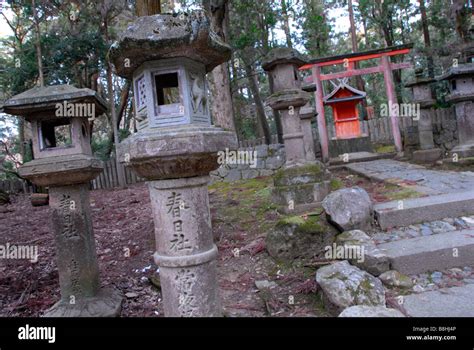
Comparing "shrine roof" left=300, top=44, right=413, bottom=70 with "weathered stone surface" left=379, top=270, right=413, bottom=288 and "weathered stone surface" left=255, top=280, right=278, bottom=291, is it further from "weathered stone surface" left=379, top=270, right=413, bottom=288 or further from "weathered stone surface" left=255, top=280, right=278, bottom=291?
"weathered stone surface" left=379, top=270, right=413, bottom=288

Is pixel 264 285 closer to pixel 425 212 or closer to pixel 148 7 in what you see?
pixel 425 212

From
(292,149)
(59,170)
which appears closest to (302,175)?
(292,149)

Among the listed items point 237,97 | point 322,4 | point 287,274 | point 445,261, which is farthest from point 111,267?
point 322,4

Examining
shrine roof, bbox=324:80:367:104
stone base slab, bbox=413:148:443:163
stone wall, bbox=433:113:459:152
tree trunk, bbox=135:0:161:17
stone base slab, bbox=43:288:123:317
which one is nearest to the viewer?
stone base slab, bbox=43:288:123:317

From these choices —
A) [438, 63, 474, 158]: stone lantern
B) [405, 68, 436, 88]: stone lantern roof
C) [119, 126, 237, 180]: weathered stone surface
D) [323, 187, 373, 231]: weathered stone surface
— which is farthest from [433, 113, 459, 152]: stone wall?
[119, 126, 237, 180]: weathered stone surface

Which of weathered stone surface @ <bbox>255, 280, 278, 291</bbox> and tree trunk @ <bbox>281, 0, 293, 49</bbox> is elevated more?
tree trunk @ <bbox>281, 0, 293, 49</bbox>

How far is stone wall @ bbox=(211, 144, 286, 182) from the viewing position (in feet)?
33.6

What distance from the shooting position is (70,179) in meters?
3.75

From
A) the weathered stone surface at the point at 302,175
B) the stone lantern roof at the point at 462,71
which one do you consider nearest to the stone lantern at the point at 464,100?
the stone lantern roof at the point at 462,71

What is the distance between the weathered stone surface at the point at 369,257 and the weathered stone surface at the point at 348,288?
0.25 metres

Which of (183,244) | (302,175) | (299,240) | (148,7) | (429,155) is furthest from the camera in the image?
(429,155)

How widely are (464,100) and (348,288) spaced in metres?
8.31

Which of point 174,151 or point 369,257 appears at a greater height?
point 174,151

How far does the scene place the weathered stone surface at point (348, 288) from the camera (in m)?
3.33
